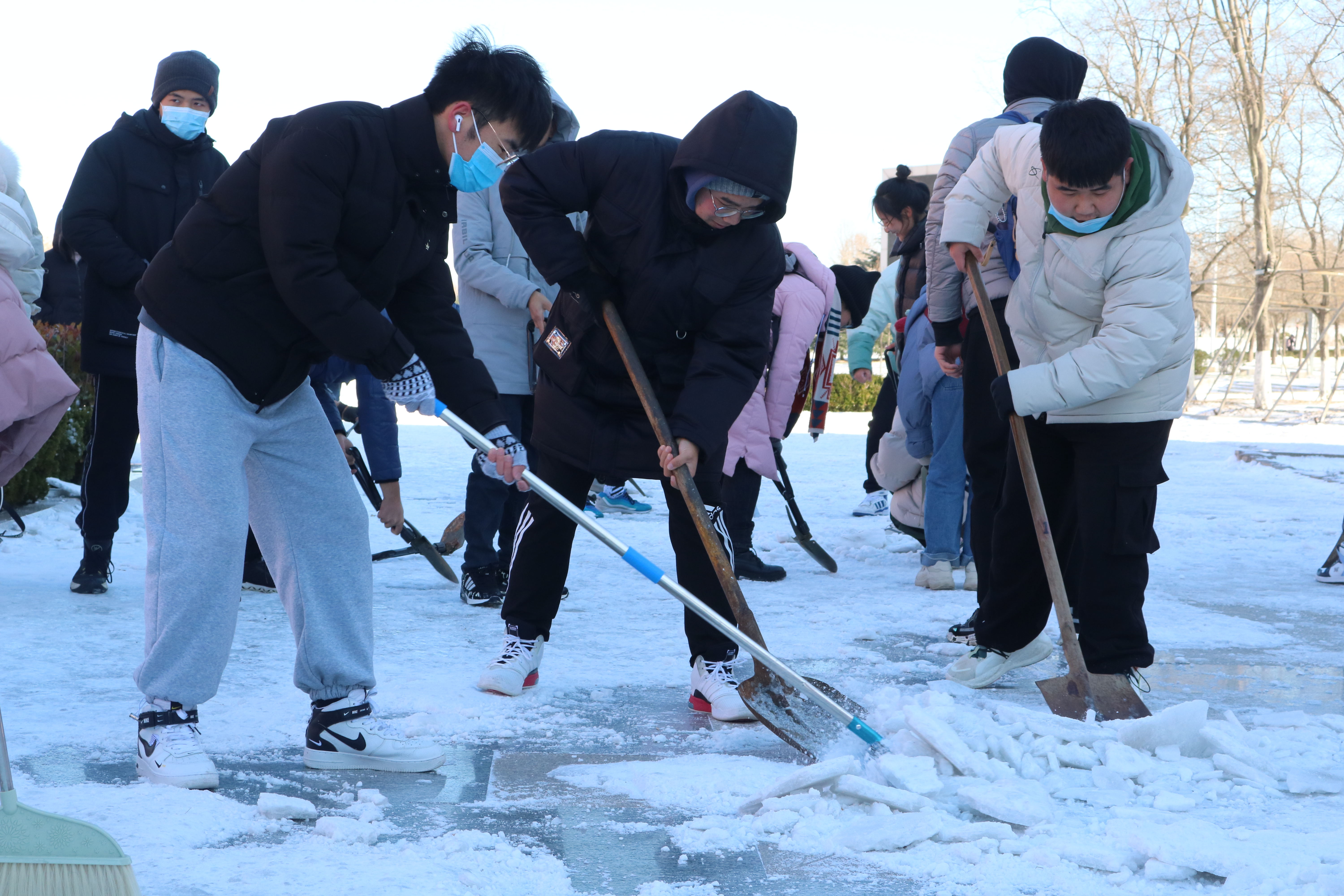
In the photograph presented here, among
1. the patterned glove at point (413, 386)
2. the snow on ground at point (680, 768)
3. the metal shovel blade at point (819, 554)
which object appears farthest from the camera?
the metal shovel blade at point (819, 554)

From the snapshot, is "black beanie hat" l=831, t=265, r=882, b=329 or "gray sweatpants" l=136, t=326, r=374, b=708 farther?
"black beanie hat" l=831, t=265, r=882, b=329

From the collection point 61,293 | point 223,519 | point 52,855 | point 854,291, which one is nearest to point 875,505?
point 854,291

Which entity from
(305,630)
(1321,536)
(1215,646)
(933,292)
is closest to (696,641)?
(305,630)

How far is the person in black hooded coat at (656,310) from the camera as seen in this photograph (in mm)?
3105

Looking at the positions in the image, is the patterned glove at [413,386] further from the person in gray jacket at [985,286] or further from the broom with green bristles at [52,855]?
the person in gray jacket at [985,286]

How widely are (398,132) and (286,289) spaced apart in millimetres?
444

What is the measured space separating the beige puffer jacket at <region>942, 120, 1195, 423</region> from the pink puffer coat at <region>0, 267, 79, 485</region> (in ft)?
8.59

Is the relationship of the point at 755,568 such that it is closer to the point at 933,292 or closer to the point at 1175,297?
the point at 933,292

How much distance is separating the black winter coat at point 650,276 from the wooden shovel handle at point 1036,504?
658 mm

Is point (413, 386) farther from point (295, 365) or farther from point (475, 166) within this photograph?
point (475, 166)

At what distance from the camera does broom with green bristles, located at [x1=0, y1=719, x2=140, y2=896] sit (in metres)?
1.56

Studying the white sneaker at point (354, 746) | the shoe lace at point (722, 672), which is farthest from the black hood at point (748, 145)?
the white sneaker at point (354, 746)

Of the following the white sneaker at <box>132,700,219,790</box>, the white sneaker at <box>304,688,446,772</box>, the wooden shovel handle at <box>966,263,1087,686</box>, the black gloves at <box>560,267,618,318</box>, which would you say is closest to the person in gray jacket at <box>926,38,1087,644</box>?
the wooden shovel handle at <box>966,263,1087,686</box>

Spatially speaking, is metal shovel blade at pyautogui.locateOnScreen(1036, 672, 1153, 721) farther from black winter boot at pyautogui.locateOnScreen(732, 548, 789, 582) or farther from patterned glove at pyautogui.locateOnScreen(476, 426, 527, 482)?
black winter boot at pyautogui.locateOnScreen(732, 548, 789, 582)
